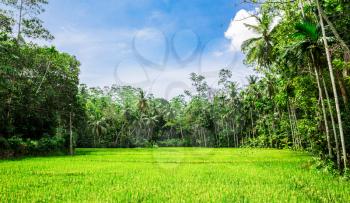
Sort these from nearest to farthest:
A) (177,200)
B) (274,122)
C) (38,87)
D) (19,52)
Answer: (177,200) → (19,52) → (38,87) → (274,122)

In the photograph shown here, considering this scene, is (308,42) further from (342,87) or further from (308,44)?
(342,87)

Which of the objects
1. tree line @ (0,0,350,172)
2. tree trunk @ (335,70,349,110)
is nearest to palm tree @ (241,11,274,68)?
tree line @ (0,0,350,172)

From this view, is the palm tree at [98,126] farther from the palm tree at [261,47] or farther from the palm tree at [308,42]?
the palm tree at [308,42]

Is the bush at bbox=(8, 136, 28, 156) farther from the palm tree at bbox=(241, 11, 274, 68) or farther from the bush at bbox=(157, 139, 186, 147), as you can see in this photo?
the bush at bbox=(157, 139, 186, 147)

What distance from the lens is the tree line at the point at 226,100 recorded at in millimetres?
13797

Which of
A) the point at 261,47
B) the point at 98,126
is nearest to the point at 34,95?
the point at 261,47

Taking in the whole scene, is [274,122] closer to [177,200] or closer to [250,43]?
[250,43]

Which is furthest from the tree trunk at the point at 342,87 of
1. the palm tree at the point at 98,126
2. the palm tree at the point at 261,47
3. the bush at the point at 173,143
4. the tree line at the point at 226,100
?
the bush at the point at 173,143

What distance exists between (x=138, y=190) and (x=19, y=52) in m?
23.3

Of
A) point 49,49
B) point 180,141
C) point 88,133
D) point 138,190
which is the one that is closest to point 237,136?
point 180,141

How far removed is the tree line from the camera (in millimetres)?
13797

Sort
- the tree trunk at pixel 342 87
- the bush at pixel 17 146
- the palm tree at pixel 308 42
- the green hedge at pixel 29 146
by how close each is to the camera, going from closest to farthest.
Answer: the palm tree at pixel 308 42 < the tree trunk at pixel 342 87 < the green hedge at pixel 29 146 < the bush at pixel 17 146

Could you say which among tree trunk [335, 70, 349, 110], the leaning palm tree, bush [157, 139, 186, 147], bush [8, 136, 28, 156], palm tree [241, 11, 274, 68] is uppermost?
palm tree [241, 11, 274, 68]

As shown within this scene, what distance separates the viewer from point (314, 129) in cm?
1886
